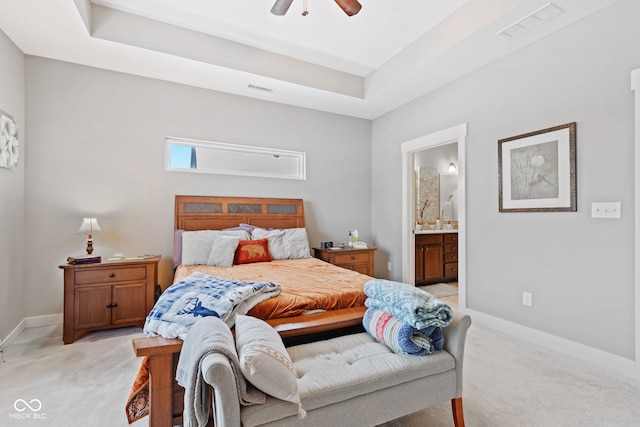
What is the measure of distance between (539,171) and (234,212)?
11.0ft

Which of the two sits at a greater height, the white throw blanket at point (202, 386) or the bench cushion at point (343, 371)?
the white throw blanket at point (202, 386)

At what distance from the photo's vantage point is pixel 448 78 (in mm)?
3479

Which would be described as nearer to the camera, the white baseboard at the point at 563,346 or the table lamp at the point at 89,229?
the white baseboard at the point at 563,346

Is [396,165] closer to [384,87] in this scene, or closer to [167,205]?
[384,87]

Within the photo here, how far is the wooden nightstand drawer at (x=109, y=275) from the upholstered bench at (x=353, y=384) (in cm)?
213

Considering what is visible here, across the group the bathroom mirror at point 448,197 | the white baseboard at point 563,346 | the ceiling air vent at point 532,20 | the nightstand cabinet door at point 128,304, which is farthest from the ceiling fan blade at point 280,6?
the bathroom mirror at point 448,197

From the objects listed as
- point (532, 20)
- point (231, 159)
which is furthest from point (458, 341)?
point (231, 159)

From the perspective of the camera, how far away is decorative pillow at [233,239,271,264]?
329cm

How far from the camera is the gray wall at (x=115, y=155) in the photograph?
121 inches

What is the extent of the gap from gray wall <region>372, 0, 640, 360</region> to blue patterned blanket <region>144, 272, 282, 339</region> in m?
2.38

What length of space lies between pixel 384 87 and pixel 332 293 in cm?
281

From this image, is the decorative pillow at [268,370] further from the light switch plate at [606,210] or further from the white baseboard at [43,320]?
the white baseboard at [43,320]

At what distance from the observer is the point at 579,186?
2447 millimetres

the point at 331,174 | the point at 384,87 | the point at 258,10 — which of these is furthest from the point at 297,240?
the point at 258,10
